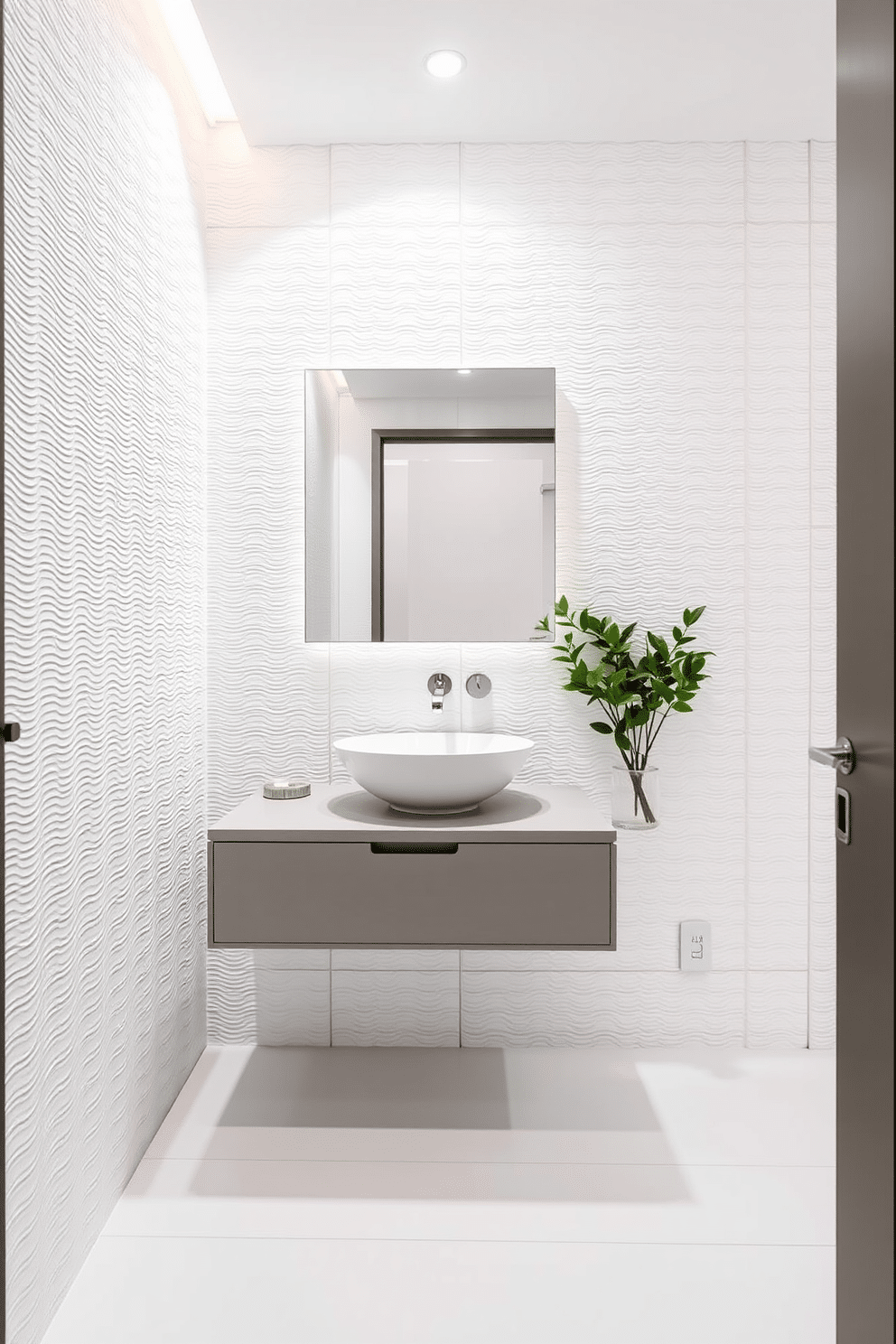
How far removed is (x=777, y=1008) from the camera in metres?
2.51

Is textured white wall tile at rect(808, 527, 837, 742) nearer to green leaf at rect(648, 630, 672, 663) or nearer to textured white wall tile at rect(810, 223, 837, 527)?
textured white wall tile at rect(810, 223, 837, 527)

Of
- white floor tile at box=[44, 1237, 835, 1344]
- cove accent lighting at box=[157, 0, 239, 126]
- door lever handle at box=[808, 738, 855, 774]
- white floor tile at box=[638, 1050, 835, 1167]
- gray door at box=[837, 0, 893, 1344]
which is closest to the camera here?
gray door at box=[837, 0, 893, 1344]

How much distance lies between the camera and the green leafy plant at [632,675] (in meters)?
2.34

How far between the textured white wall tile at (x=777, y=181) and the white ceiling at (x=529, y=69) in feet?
0.11

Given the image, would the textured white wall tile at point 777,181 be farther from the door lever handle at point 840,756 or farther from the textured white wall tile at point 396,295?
the door lever handle at point 840,756

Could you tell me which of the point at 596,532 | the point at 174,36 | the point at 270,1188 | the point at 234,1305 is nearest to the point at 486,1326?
the point at 234,1305

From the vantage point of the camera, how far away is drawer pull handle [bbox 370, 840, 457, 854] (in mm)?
1942

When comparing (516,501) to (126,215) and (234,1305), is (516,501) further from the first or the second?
(234,1305)

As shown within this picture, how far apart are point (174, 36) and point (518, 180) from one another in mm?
886

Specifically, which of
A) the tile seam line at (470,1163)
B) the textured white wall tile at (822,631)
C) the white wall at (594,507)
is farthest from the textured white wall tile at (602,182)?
the tile seam line at (470,1163)

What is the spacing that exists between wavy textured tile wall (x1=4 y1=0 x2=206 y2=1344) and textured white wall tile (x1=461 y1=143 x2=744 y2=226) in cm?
77

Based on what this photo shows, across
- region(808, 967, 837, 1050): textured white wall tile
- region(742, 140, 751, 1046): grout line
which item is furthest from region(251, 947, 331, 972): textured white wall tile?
region(808, 967, 837, 1050): textured white wall tile

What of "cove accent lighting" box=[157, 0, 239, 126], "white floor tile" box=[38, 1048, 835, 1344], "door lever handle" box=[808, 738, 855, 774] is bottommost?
"white floor tile" box=[38, 1048, 835, 1344]

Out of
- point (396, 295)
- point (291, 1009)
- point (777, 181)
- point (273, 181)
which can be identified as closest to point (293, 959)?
point (291, 1009)
